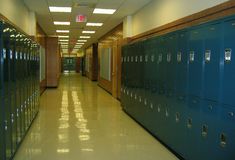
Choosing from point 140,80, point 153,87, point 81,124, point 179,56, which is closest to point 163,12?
point 140,80

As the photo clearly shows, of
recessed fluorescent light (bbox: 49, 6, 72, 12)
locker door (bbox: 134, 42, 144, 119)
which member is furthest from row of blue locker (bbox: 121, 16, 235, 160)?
recessed fluorescent light (bbox: 49, 6, 72, 12)

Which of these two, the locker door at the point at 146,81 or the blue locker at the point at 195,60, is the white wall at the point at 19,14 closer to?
the locker door at the point at 146,81

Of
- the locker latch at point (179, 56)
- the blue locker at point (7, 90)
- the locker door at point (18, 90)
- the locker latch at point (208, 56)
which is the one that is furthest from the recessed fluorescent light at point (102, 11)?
the locker latch at point (208, 56)

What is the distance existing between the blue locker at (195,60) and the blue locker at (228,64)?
0.54 m

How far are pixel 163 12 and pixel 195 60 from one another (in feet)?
12.3

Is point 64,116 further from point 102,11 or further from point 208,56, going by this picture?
point 208,56

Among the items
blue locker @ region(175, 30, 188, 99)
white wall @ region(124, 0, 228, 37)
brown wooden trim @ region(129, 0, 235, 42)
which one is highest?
white wall @ region(124, 0, 228, 37)

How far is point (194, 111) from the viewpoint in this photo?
4.13 metres

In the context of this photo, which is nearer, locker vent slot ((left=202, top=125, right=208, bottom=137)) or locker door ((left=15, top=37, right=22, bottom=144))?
locker vent slot ((left=202, top=125, right=208, bottom=137))

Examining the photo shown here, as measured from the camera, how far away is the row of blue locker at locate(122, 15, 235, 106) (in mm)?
3356

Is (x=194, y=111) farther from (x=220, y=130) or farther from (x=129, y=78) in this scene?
(x=129, y=78)

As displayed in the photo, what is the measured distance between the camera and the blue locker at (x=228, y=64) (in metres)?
3.24

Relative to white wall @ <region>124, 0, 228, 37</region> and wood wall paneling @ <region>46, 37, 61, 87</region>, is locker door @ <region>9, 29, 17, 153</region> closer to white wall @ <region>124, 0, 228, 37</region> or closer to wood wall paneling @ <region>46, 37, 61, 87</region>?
white wall @ <region>124, 0, 228, 37</region>

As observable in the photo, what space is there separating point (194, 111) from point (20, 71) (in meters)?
2.95
